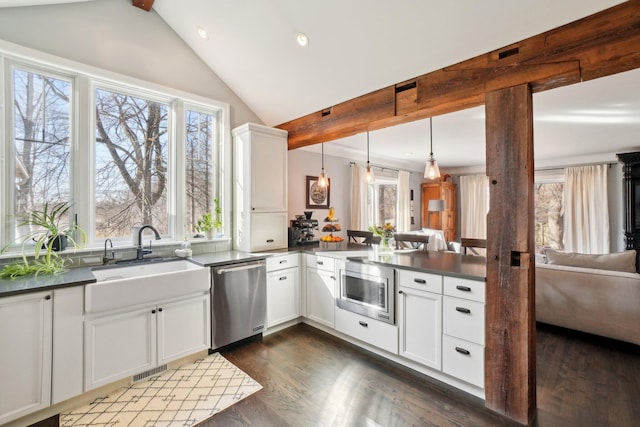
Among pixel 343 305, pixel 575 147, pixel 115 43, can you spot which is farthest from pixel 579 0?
pixel 575 147

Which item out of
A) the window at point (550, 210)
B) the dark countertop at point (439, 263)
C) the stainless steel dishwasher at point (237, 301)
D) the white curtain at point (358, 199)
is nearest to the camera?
the dark countertop at point (439, 263)

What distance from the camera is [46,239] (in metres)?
2.34

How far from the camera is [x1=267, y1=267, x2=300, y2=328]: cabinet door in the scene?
122 inches

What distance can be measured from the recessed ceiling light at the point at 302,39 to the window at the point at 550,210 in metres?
6.08

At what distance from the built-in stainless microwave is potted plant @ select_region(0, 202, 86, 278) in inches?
97.2

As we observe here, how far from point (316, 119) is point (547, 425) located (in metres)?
3.24

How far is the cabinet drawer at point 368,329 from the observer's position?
2.50m

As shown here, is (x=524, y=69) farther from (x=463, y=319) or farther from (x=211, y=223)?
(x=211, y=223)

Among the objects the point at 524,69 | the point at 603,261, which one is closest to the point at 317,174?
the point at 524,69

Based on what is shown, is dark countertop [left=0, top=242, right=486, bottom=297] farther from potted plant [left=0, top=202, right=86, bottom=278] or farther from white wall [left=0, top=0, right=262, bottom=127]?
white wall [left=0, top=0, right=262, bottom=127]

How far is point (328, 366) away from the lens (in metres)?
2.50

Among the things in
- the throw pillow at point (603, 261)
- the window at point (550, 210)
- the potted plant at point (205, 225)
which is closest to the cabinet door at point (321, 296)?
the potted plant at point (205, 225)

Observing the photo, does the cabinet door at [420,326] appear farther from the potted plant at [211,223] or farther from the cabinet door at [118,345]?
the potted plant at [211,223]

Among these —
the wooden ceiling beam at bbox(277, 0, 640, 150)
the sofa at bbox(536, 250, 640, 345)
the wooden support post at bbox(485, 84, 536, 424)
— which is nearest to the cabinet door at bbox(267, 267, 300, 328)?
the wooden ceiling beam at bbox(277, 0, 640, 150)
